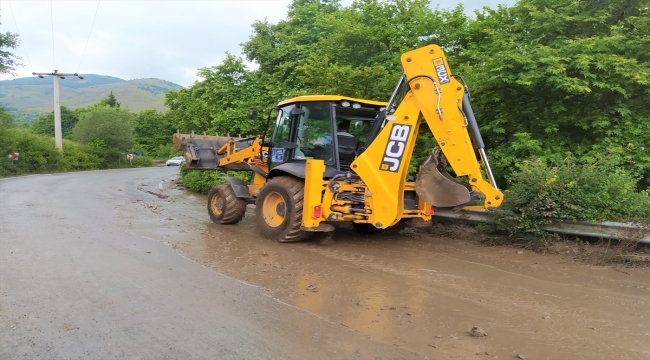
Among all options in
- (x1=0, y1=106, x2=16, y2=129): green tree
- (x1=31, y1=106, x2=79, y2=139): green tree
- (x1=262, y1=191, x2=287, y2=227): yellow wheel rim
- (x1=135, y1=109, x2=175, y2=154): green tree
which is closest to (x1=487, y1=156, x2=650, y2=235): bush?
(x1=262, y1=191, x2=287, y2=227): yellow wheel rim

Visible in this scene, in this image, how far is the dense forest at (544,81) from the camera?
689 cm

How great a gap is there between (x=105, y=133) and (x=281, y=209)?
44.0 meters

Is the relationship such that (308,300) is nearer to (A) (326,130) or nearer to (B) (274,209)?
(B) (274,209)

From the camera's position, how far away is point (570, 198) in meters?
6.62

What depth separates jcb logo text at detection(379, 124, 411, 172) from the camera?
6984 mm

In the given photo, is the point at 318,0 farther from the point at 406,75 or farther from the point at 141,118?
the point at 141,118

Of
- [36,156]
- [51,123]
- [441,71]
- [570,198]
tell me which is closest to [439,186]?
[441,71]

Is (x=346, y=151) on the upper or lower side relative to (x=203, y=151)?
upper

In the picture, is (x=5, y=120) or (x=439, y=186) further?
(x=5, y=120)

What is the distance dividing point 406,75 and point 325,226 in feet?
8.95

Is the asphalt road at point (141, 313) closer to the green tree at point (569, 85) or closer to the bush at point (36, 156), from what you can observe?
the green tree at point (569, 85)

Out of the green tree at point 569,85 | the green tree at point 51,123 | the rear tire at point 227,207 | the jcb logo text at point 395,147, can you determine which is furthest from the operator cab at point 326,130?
the green tree at point 51,123

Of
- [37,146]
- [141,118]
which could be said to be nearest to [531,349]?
[37,146]

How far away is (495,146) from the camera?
30.9 feet
